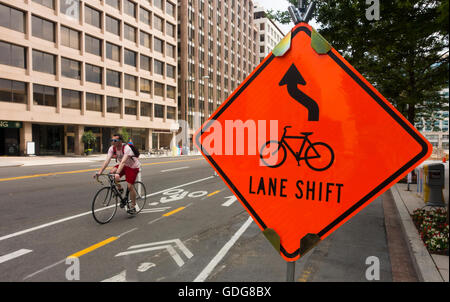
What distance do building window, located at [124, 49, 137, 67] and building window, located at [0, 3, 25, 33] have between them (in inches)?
523

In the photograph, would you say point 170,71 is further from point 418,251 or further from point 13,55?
point 418,251

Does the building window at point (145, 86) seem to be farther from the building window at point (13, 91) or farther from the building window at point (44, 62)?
the building window at point (13, 91)

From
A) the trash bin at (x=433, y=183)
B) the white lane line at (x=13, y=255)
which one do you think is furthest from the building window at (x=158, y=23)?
the white lane line at (x=13, y=255)

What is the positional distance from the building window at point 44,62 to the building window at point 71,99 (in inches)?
103

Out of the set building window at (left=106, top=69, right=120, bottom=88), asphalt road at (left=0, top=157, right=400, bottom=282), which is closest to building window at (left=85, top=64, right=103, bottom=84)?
building window at (left=106, top=69, right=120, bottom=88)

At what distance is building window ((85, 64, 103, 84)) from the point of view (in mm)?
36188

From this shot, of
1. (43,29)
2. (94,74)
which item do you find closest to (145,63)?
(94,74)

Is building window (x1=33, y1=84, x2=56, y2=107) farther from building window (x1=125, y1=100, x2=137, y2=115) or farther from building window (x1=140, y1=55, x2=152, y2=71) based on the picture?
building window (x1=140, y1=55, x2=152, y2=71)

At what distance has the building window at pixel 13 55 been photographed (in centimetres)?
2814

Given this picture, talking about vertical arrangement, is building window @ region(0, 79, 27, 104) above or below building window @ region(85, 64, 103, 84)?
below

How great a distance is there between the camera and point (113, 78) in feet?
130

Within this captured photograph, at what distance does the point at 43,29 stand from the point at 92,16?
23.7 ft

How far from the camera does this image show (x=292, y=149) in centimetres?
184

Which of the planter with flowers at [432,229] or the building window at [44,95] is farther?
the building window at [44,95]
